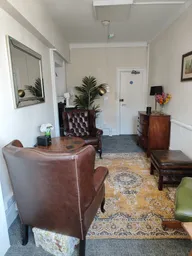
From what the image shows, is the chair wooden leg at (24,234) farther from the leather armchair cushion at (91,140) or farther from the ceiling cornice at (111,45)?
the ceiling cornice at (111,45)

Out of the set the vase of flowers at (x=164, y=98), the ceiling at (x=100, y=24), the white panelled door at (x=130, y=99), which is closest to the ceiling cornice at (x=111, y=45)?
the ceiling at (x=100, y=24)

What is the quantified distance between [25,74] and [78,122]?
1708 mm

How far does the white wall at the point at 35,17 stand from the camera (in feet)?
5.98

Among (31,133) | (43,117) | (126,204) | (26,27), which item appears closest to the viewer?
(126,204)

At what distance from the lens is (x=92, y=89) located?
5.01 metres

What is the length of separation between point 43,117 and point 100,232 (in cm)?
204

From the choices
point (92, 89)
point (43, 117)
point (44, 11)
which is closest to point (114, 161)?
point (43, 117)

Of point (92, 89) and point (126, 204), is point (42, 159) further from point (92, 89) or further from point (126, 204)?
point (92, 89)

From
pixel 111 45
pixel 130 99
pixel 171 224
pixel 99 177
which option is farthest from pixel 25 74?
pixel 130 99

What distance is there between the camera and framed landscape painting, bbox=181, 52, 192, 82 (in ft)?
8.94

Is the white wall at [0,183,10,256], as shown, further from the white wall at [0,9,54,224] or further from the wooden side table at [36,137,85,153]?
the wooden side table at [36,137,85,153]

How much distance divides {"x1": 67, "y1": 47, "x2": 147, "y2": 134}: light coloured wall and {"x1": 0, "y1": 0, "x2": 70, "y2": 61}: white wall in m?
1.85

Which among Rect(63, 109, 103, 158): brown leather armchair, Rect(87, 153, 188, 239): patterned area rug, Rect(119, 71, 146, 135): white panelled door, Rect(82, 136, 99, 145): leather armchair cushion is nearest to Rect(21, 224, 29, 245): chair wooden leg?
Rect(87, 153, 188, 239): patterned area rug

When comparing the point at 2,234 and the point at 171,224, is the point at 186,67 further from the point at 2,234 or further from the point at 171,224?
the point at 2,234
